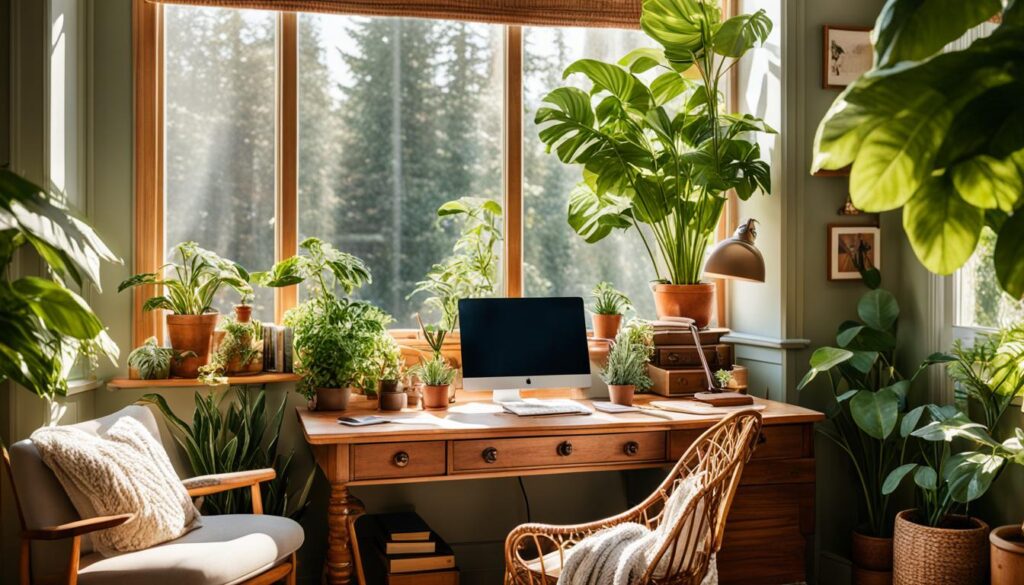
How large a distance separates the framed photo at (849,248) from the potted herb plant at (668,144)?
398 mm

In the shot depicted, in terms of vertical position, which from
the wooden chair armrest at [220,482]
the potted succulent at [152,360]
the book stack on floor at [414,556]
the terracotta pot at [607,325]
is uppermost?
the terracotta pot at [607,325]

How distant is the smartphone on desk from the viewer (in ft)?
10.3

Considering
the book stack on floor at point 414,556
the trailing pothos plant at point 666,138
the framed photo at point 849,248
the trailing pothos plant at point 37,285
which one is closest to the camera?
the trailing pothos plant at point 37,285

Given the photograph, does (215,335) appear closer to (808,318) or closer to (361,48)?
(361,48)

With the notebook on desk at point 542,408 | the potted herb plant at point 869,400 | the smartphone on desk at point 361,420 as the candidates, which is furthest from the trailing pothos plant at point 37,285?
the potted herb plant at point 869,400

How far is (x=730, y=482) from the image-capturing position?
2.72 metres

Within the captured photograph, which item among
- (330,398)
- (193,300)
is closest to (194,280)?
(193,300)

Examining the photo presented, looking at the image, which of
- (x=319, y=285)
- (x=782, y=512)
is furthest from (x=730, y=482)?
(x=319, y=285)

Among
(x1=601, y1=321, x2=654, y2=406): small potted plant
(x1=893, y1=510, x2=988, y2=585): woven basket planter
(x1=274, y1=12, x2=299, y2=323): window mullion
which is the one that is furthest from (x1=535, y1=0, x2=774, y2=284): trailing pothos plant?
(x1=893, y1=510, x2=988, y2=585): woven basket planter

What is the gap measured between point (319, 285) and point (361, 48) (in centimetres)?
100

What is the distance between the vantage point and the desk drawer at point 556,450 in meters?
3.13

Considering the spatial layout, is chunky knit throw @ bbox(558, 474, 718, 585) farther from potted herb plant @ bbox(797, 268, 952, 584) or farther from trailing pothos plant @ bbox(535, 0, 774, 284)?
trailing pothos plant @ bbox(535, 0, 774, 284)

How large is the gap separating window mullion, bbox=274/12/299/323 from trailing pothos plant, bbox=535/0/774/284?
1.00 m

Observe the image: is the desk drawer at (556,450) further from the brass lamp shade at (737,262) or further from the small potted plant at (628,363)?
the brass lamp shade at (737,262)
